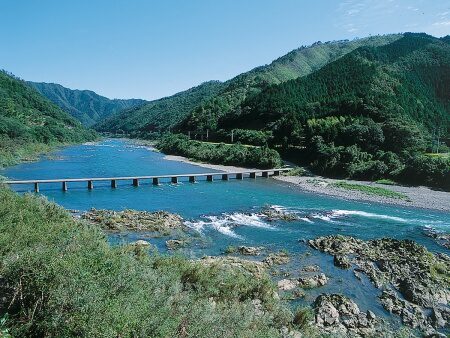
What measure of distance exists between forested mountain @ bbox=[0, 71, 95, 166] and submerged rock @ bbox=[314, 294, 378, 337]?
7419 centimetres

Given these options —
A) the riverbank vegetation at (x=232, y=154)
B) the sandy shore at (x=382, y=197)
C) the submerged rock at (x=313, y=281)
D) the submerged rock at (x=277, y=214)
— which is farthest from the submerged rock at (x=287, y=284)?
the riverbank vegetation at (x=232, y=154)

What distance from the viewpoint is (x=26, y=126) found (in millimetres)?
115188

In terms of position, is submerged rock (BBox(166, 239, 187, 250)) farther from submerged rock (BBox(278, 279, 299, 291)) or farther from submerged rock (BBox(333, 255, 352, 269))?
submerged rock (BBox(333, 255, 352, 269))

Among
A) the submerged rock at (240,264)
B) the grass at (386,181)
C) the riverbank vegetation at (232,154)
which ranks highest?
the riverbank vegetation at (232,154)

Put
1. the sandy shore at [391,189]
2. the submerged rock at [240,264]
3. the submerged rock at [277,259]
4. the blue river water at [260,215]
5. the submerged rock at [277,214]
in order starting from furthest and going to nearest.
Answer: the sandy shore at [391,189], the submerged rock at [277,214], the blue river water at [260,215], the submerged rock at [277,259], the submerged rock at [240,264]

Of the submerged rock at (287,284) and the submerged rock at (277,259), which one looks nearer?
the submerged rock at (287,284)

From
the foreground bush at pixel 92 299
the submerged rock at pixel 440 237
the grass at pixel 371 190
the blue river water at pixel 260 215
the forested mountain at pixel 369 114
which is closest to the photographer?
the foreground bush at pixel 92 299

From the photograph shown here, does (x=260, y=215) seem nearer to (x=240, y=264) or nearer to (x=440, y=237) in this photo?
(x=240, y=264)

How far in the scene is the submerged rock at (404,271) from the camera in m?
21.7

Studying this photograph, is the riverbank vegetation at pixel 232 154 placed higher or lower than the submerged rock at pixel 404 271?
higher

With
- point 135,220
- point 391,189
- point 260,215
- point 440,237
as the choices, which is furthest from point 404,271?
point 391,189

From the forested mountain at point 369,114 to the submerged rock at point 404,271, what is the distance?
36.4 metres

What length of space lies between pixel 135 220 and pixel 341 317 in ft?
77.0

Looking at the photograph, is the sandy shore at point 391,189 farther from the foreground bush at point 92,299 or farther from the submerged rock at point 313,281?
the foreground bush at point 92,299
